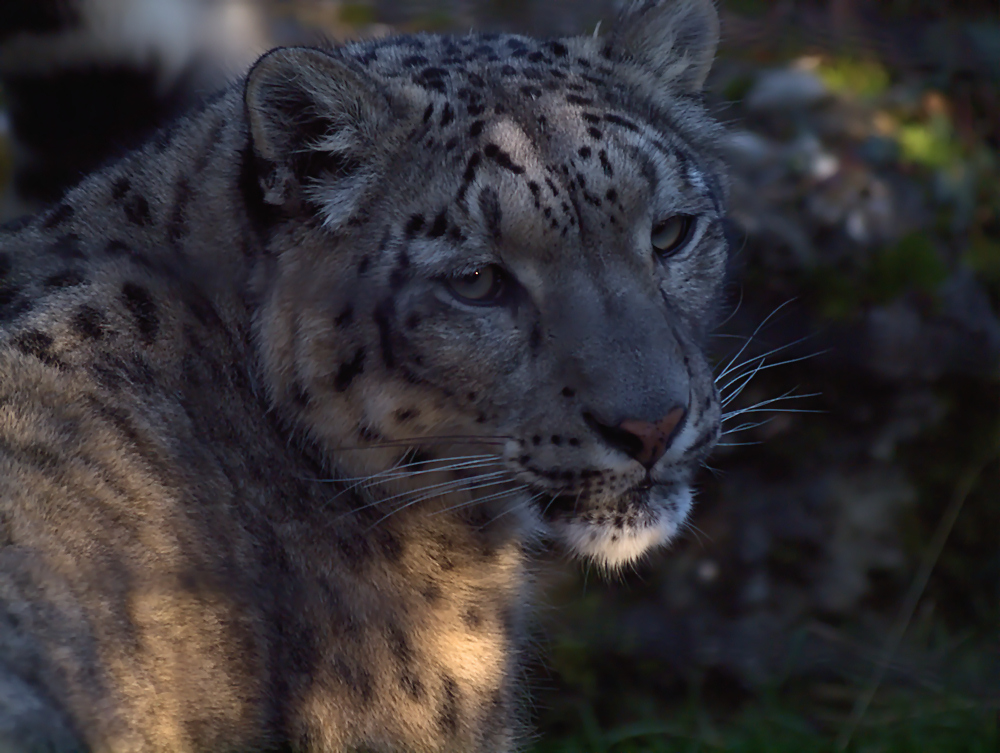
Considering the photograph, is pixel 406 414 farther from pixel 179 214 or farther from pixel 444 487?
pixel 179 214

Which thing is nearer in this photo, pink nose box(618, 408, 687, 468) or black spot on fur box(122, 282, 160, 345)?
pink nose box(618, 408, 687, 468)

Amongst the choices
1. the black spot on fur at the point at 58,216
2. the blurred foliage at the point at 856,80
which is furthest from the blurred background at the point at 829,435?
the black spot on fur at the point at 58,216

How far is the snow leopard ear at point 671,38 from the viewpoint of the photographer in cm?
261

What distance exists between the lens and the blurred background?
148 inches

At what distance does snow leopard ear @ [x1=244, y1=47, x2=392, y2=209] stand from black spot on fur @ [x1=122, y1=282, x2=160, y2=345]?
0.32 metres

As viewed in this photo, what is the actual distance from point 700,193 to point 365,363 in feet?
2.71

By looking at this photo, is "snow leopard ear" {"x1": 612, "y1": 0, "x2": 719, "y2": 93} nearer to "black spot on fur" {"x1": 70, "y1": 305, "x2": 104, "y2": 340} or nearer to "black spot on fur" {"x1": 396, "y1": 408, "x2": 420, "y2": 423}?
"black spot on fur" {"x1": 396, "y1": 408, "x2": 420, "y2": 423}

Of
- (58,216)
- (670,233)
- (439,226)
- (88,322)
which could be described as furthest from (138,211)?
(670,233)

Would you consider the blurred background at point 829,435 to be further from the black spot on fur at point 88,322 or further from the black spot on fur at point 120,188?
the black spot on fur at point 88,322

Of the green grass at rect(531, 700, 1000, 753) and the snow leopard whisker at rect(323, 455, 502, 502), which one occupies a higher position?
the snow leopard whisker at rect(323, 455, 502, 502)

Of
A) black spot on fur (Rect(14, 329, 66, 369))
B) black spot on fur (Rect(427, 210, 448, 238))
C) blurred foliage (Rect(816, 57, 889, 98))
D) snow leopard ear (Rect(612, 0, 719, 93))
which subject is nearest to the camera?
black spot on fur (Rect(14, 329, 66, 369))

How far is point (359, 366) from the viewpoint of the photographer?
2.23 m

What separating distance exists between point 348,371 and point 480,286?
32cm

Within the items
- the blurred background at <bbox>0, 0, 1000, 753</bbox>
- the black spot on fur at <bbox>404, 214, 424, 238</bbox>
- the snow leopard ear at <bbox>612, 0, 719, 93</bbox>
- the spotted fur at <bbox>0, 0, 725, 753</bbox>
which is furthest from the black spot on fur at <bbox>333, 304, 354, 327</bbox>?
the blurred background at <bbox>0, 0, 1000, 753</bbox>
